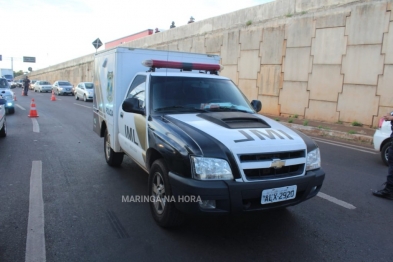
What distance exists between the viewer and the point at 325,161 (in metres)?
7.32

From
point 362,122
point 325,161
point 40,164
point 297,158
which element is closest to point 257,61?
point 362,122

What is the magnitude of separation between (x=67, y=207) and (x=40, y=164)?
2534 mm

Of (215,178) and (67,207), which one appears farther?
(67,207)

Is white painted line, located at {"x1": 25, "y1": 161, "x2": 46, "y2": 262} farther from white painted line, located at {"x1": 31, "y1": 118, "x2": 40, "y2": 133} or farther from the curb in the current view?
the curb

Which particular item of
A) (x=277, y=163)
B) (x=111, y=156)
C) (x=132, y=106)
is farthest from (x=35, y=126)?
(x=277, y=163)

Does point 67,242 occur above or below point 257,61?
below

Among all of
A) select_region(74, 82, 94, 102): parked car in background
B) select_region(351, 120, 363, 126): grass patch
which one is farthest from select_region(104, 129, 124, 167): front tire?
select_region(74, 82, 94, 102): parked car in background

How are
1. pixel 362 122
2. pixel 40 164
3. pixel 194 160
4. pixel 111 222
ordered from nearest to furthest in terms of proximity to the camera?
pixel 194 160, pixel 111 222, pixel 40 164, pixel 362 122

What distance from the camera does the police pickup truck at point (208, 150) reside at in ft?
10.5

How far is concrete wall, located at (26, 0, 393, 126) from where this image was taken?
11.3 m

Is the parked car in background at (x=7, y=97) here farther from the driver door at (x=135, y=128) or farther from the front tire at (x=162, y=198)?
the front tire at (x=162, y=198)

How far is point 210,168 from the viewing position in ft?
10.5

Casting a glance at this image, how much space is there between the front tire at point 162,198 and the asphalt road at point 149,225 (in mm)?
136

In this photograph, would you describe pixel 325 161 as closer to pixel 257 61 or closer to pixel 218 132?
pixel 218 132
